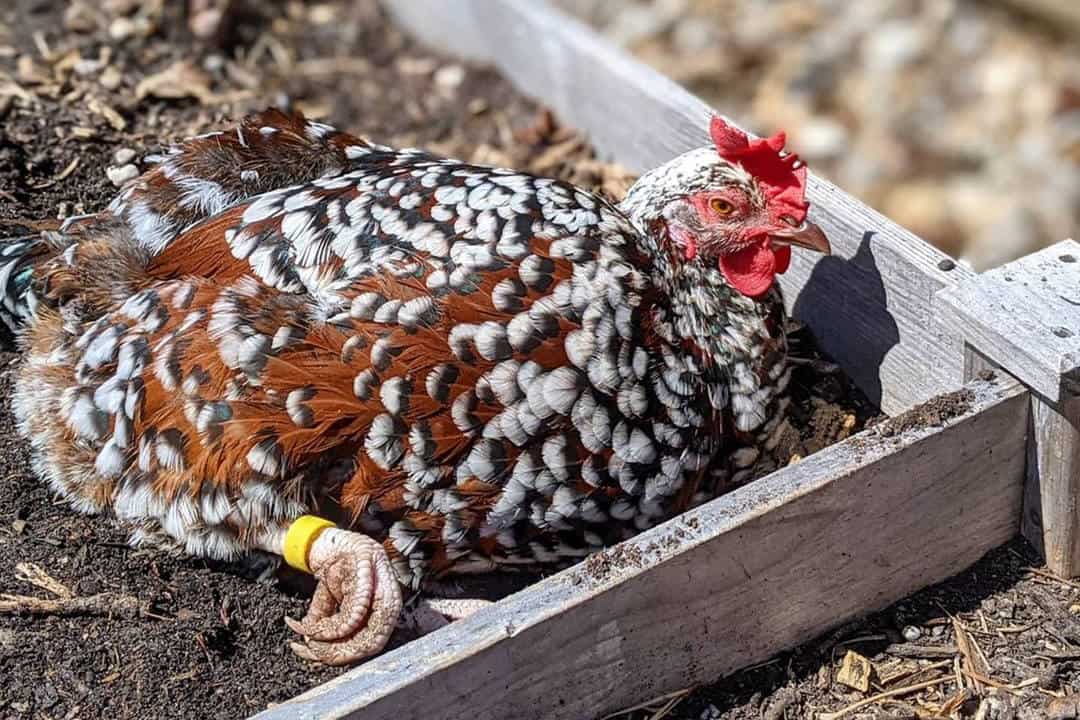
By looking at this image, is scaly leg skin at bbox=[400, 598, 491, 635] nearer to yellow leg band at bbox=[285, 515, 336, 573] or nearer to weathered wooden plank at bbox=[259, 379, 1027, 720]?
yellow leg band at bbox=[285, 515, 336, 573]

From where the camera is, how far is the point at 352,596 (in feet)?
7.79

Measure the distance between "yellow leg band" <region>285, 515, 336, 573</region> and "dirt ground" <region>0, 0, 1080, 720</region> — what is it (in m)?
0.21

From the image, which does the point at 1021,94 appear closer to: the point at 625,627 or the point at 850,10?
the point at 850,10

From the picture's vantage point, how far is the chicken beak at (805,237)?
2.71 meters

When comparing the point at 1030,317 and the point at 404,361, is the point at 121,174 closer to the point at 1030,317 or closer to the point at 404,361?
the point at 404,361

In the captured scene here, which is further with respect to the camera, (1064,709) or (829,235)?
(829,235)

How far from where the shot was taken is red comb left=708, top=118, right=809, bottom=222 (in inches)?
107

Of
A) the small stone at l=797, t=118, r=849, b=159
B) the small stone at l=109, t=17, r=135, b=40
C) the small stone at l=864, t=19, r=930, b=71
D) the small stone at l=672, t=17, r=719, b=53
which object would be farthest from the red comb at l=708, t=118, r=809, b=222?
the small stone at l=672, t=17, r=719, b=53

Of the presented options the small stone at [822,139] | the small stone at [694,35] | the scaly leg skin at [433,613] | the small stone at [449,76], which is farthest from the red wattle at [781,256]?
the small stone at [694,35]

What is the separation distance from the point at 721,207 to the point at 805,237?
0.19 meters

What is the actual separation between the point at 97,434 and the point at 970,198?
3493 mm

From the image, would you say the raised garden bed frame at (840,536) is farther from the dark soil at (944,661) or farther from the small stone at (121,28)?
the small stone at (121,28)

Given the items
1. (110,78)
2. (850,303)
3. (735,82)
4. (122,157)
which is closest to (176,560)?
(122,157)

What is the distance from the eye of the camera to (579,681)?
225 centimetres
